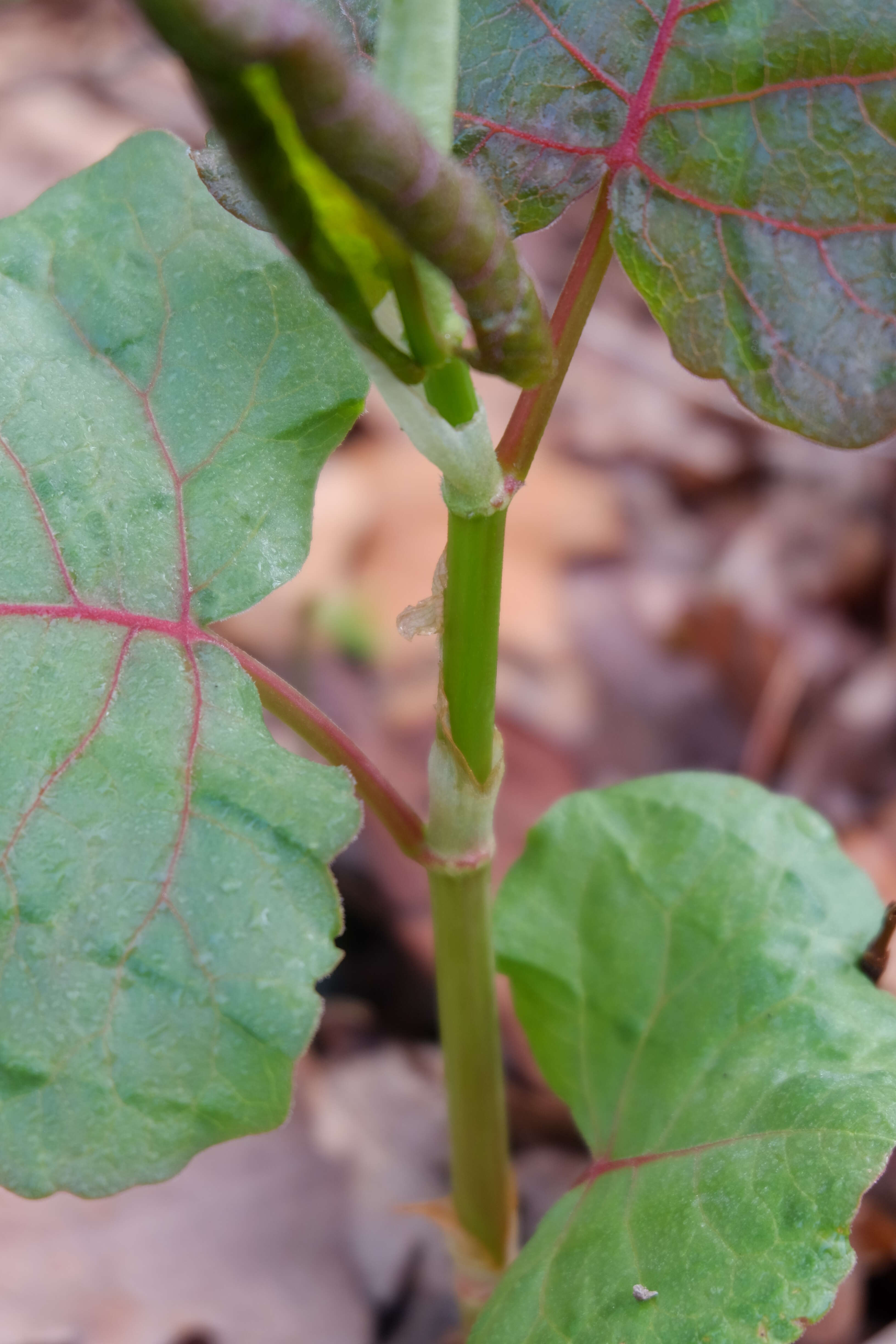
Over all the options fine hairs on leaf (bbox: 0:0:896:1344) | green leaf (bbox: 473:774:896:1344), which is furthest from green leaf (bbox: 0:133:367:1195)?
green leaf (bbox: 473:774:896:1344)

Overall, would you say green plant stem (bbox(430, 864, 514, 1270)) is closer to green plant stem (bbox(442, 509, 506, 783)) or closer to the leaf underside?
green plant stem (bbox(442, 509, 506, 783))

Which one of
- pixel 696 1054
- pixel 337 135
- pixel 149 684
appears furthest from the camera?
pixel 696 1054

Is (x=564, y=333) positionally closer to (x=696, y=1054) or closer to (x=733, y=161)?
(x=733, y=161)

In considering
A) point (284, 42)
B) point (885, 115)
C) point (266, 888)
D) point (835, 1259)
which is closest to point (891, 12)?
point (885, 115)

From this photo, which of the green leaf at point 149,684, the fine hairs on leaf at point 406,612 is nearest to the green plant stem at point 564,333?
the fine hairs on leaf at point 406,612

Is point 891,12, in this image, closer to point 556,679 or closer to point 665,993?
point 665,993

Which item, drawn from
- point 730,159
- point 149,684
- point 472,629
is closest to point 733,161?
point 730,159
